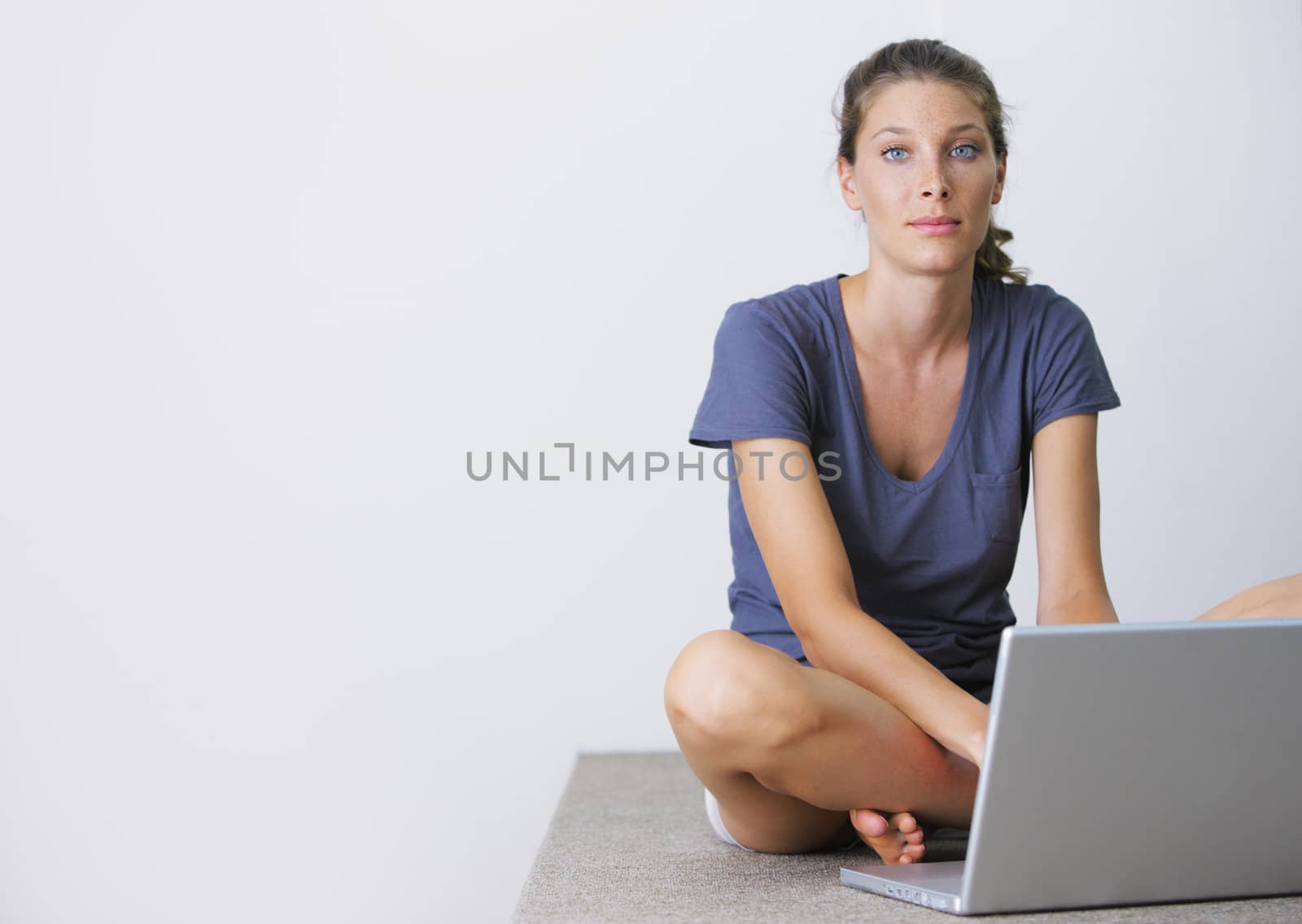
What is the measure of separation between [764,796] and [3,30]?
203 centimetres

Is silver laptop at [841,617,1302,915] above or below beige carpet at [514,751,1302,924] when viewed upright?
above

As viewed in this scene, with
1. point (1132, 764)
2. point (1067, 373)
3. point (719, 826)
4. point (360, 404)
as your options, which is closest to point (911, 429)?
point (1067, 373)

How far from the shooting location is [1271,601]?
1.44m

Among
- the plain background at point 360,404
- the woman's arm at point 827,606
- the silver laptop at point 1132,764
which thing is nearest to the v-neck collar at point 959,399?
the woman's arm at point 827,606

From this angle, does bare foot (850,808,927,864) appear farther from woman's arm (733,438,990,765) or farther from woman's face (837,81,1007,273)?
woman's face (837,81,1007,273)

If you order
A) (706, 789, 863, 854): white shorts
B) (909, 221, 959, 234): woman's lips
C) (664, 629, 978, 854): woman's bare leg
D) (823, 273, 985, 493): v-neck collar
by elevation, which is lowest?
(706, 789, 863, 854): white shorts

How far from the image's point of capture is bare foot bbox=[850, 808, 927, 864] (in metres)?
1.33

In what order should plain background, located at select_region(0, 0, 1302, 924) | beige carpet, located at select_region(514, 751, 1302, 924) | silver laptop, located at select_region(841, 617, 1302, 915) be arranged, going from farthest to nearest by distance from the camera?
plain background, located at select_region(0, 0, 1302, 924) → beige carpet, located at select_region(514, 751, 1302, 924) → silver laptop, located at select_region(841, 617, 1302, 915)

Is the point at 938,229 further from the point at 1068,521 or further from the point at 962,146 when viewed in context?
the point at 1068,521

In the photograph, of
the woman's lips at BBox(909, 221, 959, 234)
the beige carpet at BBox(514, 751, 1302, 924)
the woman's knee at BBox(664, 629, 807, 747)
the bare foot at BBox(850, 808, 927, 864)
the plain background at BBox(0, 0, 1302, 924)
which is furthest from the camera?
the plain background at BBox(0, 0, 1302, 924)

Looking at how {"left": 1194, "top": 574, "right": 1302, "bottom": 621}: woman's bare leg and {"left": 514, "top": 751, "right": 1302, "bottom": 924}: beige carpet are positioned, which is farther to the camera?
{"left": 1194, "top": 574, "right": 1302, "bottom": 621}: woman's bare leg

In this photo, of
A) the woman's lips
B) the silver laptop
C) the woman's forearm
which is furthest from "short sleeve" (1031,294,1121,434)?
the silver laptop

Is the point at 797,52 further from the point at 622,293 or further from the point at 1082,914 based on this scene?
the point at 1082,914

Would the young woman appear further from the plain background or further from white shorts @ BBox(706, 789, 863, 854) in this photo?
the plain background
